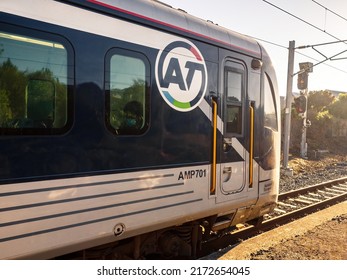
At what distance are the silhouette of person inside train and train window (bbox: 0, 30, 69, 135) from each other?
766 millimetres

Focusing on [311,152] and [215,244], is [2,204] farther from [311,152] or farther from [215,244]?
[311,152]

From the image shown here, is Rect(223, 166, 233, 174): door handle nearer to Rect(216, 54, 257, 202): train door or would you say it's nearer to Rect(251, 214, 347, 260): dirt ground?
Rect(216, 54, 257, 202): train door

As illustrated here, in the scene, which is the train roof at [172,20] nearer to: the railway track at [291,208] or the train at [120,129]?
the train at [120,129]

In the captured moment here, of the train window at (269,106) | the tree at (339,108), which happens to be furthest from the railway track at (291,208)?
the tree at (339,108)

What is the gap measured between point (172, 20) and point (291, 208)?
678 cm

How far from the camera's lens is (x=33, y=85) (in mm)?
3266

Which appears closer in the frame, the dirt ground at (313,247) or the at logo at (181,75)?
the at logo at (181,75)

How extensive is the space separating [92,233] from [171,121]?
1.78 meters

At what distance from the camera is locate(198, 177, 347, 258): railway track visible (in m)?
6.47

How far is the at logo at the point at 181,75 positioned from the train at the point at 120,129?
2 centimetres

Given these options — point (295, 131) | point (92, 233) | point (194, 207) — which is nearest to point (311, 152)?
point (295, 131)

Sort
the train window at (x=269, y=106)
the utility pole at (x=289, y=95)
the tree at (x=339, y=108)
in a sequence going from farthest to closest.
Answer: the tree at (x=339, y=108)
the utility pole at (x=289, y=95)
the train window at (x=269, y=106)

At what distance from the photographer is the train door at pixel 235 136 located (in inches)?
206

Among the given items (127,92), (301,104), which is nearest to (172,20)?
(127,92)
